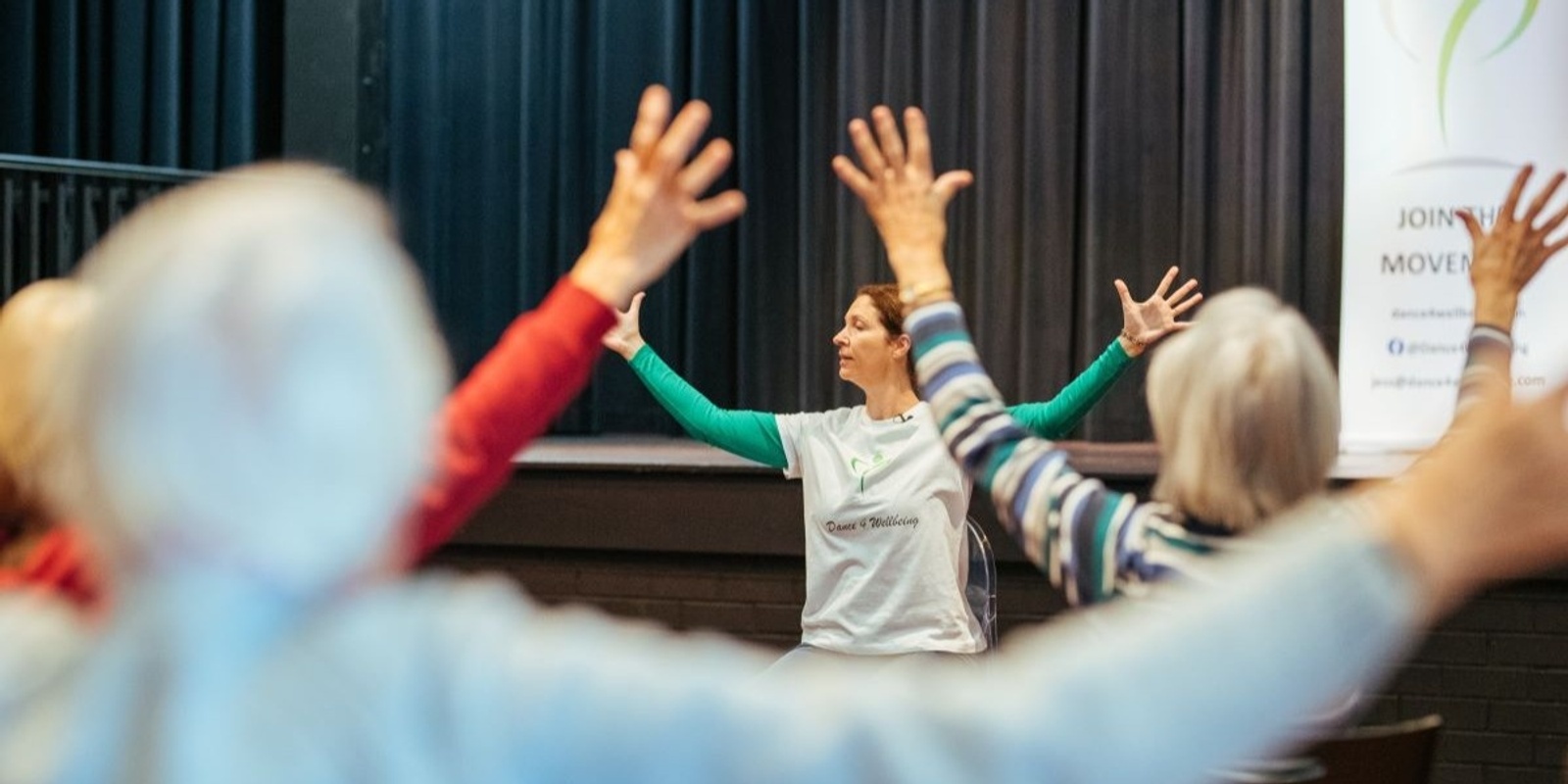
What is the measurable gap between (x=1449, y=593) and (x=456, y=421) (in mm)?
914

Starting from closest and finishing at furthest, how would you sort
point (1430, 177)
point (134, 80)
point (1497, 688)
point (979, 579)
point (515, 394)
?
point (515, 394), point (979, 579), point (1497, 688), point (1430, 177), point (134, 80)

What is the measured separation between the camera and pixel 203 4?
662cm

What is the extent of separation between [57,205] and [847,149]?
2685mm

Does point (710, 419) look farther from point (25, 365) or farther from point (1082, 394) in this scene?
point (25, 365)

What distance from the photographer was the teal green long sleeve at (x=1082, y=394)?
311 cm

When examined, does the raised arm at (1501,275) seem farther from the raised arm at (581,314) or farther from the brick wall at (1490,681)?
the brick wall at (1490,681)

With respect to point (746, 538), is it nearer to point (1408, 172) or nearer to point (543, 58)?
point (1408, 172)

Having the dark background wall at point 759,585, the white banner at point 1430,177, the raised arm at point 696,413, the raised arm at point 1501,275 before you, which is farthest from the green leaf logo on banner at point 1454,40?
the raised arm at point 1501,275

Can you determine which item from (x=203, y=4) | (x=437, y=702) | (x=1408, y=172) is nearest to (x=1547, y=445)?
(x=437, y=702)

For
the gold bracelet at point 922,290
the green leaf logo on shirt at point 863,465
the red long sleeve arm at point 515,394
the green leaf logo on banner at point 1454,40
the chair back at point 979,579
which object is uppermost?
the green leaf logo on banner at point 1454,40

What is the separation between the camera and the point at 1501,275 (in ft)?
5.74

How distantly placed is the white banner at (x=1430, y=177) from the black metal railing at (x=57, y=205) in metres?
3.78

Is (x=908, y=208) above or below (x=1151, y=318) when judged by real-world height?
above

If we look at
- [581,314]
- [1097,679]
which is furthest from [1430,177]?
[1097,679]
